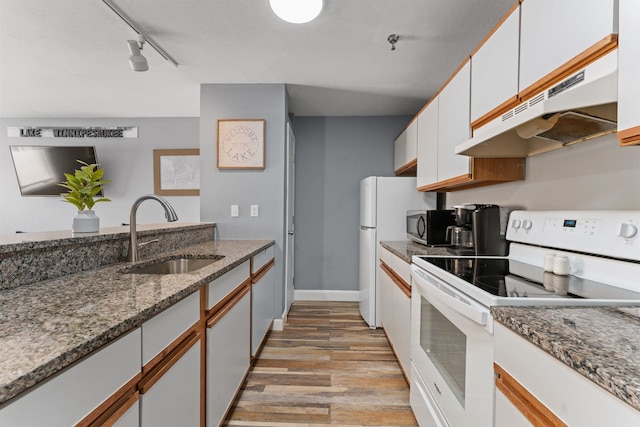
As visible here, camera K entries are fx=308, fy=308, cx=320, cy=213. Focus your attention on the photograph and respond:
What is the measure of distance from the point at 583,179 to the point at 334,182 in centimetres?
267

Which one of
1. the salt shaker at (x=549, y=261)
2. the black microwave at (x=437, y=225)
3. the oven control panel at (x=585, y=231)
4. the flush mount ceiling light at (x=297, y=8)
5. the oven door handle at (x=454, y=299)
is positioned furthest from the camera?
the black microwave at (x=437, y=225)

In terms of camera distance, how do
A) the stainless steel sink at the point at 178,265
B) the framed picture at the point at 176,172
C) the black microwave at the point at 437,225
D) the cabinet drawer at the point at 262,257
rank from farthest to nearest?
1. the framed picture at the point at 176,172
2. the black microwave at the point at 437,225
3. the cabinet drawer at the point at 262,257
4. the stainless steel sink at the point at 178,265

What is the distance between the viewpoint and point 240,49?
2.29 meters

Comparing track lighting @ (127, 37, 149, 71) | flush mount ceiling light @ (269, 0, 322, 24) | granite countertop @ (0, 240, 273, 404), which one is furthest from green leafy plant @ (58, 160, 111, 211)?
flush mount ceiling light @ (269, 0, 322, 24)

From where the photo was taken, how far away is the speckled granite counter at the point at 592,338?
511 mm

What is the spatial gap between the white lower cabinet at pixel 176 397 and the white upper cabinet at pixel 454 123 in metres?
1.72

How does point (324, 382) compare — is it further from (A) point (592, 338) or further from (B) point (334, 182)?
(B) point (334, 182)

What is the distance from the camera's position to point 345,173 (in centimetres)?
381

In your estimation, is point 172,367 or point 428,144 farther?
point 428,144

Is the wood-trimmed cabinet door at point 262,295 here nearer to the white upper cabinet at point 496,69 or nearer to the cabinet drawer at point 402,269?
the cabinet drawer at point 402,269

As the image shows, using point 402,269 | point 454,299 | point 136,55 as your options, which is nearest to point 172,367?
point 454,299

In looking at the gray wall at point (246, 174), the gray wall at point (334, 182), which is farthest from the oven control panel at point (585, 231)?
the gray wall at point (334, 182)

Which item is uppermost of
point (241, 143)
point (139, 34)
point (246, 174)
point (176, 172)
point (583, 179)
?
point (139, 34)

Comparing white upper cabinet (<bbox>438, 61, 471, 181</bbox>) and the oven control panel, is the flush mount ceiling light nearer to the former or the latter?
white upper cabinet (<bbox>438, 61, 471, 181</bbox>)
